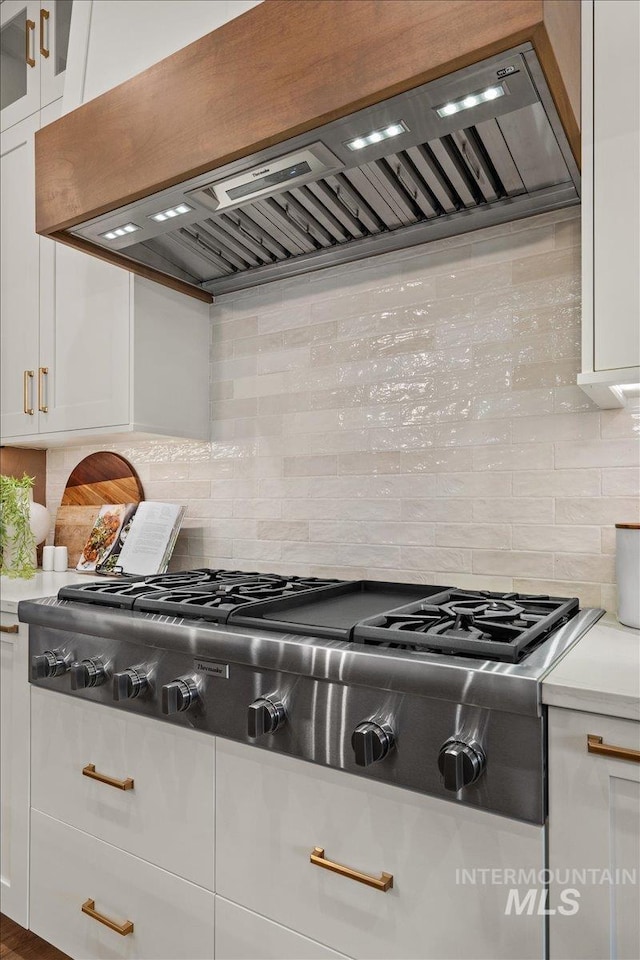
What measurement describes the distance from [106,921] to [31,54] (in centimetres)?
284

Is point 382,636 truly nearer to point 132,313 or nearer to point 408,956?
point 408,956

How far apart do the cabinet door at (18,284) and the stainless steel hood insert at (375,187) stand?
2.15 feet

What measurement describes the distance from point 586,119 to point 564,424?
0.66m

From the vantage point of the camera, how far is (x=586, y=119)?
1.22 metres

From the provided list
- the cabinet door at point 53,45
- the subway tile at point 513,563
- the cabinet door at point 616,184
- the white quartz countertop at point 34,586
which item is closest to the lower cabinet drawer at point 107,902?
the white quartz countertop at point 34,586

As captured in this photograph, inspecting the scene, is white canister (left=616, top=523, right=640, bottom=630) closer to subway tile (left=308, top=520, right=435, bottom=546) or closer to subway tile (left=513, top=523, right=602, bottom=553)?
subway tile (left=513, top=523, right=602, bottom=553)

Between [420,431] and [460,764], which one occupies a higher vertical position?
[420,431]

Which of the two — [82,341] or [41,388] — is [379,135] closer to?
[82,341]

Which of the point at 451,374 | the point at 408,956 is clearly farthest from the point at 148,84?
the point at 408,956

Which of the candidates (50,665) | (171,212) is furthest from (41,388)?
(50,665)

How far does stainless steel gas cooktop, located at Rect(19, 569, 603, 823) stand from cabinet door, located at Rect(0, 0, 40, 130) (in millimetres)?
1910

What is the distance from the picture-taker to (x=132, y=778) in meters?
1.41

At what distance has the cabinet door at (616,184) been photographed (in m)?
1.16

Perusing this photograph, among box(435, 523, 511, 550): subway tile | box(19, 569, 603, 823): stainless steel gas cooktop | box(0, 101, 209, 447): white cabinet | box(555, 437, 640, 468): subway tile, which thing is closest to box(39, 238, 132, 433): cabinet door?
box(0, 101, 209, 447): white cabinet
